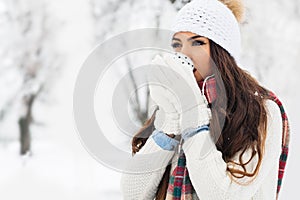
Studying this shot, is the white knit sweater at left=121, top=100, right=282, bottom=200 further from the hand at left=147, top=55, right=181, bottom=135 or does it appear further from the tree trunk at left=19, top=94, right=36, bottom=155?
the tree trunk at left=19, top=94, right=36, bottom=155

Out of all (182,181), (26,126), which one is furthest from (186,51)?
(26,126)

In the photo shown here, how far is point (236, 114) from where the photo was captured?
0.89m

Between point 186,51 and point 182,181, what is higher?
point 186,51

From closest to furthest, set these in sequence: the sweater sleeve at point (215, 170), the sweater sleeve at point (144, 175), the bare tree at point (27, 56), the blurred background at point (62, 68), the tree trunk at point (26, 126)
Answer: the sweater sleeve at point (215, 170) < the sweater sleeve at point (144, 175) < the blurred background at point (62, 68) < the bare tree at point (27, 56) < the tree trunk at point (26, 126)

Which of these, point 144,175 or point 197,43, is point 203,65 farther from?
point 144,175

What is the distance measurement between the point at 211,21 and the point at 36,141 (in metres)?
6.24

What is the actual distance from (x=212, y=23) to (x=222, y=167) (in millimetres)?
283

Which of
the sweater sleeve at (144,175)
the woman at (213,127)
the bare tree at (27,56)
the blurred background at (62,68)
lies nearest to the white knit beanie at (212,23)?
the woman at (213,127)

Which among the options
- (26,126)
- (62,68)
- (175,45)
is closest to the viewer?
(175,45)

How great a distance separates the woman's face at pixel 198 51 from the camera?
35.6 inches

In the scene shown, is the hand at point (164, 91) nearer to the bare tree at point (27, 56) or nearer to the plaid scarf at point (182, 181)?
the plaid scarf at point (182, 181)

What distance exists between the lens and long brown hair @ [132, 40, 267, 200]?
2.86 ft

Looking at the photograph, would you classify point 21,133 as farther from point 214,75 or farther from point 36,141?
point 214,75

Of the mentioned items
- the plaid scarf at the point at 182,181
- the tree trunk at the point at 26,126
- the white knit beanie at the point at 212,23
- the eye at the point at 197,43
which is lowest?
the plaid scarf at the point at 182,181
